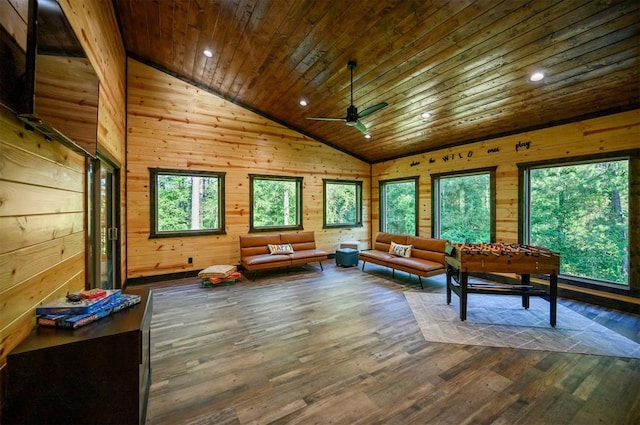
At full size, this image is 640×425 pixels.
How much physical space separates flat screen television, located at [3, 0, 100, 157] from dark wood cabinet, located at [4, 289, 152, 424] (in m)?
1.07

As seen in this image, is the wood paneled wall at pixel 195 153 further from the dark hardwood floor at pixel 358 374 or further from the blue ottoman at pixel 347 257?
the dark hardwood floor at pixel 358 374

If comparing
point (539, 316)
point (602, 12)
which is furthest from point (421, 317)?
point (602, 12)

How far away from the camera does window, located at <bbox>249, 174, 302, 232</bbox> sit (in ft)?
20.4

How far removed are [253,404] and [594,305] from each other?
4.96 metres

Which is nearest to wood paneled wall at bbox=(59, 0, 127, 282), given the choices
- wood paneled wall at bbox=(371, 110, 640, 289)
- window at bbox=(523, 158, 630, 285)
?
wood paneled wall at bbox=(371, 110, 640, 289)

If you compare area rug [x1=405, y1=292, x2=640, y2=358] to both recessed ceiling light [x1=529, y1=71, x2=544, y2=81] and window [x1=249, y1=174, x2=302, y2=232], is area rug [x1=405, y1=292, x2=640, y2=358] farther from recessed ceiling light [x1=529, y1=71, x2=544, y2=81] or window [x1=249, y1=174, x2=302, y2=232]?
window [x1=249, y1=174, x2=302, y2=232]

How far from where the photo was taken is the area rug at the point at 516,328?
272 centimetres

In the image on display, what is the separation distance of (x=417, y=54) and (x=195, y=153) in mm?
4499

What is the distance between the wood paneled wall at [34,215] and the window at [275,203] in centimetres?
402

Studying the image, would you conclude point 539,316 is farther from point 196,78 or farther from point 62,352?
point 196,78

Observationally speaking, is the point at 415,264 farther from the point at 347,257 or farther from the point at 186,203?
the point at 186,203

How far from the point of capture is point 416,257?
5387mm

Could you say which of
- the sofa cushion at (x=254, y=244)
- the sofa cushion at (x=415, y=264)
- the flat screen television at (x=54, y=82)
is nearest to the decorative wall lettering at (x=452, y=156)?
the sofa cushion at (x=415, y=264)

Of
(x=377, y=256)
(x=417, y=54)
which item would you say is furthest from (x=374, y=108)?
(x=377, y=256)
